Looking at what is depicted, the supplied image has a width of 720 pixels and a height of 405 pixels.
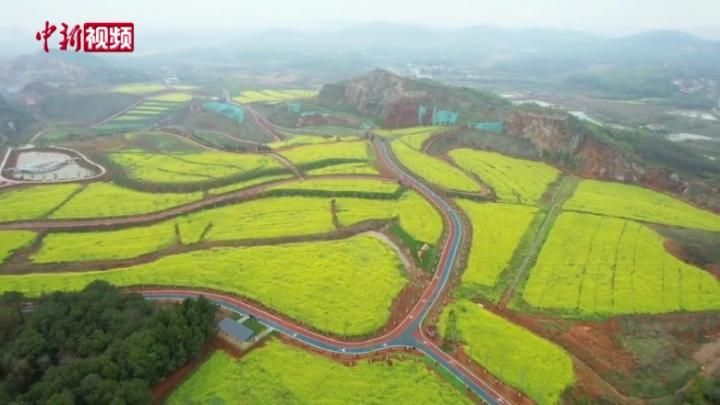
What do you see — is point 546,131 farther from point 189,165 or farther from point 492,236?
point 189,165

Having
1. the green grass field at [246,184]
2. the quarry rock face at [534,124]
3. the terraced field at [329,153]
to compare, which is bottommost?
the green grass field at [246,184]

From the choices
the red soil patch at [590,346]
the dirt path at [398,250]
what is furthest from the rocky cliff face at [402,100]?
the red soil patch at [590,346]

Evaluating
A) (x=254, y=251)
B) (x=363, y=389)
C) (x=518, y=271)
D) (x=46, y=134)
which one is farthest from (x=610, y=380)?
(x=46, y=134)

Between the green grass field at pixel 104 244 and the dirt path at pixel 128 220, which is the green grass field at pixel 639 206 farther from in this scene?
the green grass field at pixel 104 244

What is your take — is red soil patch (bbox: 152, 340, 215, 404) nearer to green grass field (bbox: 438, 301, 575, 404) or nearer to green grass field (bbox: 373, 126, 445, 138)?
green grass field (bbox: 438, 301, 575, 404)

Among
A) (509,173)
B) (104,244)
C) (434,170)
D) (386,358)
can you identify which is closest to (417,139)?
(434,170)
